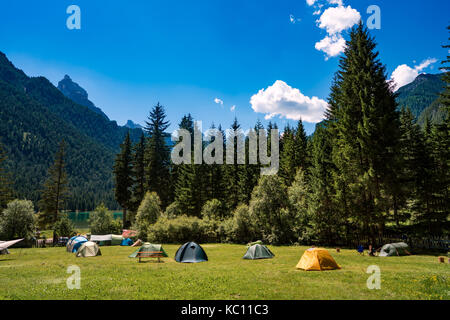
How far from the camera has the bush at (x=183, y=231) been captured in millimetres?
35469

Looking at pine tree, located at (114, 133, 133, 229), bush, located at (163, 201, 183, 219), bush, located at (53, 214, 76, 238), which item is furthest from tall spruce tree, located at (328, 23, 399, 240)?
bush, located at (53, 214, 76, 238)

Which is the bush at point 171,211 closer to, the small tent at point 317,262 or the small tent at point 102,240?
the small tent at point 102,240

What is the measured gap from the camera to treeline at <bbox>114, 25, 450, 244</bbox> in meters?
22.5

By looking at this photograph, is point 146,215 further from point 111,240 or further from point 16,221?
point 16,221

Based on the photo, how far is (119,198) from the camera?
157 ft

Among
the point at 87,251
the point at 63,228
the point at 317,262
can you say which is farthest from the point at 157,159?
the point at 317,262

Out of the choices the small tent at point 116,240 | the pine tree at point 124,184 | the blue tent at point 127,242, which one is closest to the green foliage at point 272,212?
the blue tent at point 127,242

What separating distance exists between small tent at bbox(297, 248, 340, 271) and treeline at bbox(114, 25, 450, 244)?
1084 centimetres

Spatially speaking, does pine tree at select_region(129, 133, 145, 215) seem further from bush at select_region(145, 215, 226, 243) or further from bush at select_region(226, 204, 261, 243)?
bush at select_region(226, 204, 261, 243)

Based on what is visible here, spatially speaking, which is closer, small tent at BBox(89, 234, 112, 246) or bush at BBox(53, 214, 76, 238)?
small tent at BBox(89, 234, 112, 246)

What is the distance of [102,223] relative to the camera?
42281 millimetres

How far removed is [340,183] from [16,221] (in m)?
43.2
